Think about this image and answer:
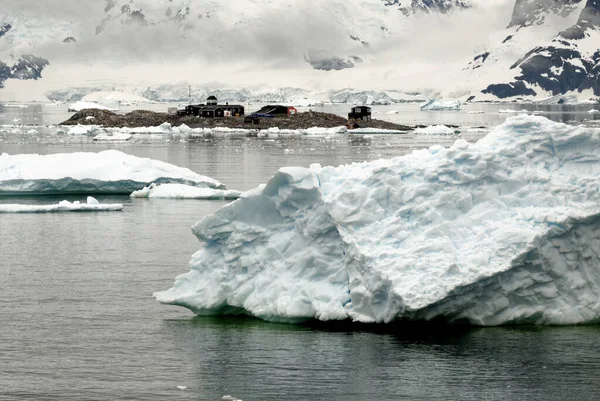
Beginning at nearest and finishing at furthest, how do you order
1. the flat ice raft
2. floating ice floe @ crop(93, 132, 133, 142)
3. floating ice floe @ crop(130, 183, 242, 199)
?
the flat ice raft
floating ice floe @ crop(130, 183, 242, 199)
floating ice floe @ crop(93, 132, 133, 142)

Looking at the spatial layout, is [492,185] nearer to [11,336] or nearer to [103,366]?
[103,366]

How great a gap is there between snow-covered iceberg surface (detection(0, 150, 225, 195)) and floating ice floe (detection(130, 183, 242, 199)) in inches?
40.7

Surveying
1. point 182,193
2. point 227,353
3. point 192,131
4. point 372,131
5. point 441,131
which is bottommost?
point 227,353

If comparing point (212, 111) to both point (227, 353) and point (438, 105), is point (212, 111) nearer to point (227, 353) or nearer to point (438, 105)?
point (438, 105)

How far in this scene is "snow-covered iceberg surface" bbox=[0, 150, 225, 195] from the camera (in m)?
36.5

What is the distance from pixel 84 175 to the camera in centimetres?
3691

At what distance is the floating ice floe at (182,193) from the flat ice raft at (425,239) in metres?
18.4

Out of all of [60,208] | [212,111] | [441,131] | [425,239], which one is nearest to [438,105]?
[212,111]

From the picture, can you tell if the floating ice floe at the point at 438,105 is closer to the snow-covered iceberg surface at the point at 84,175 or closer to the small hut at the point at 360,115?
the small hut at the point at 360,115

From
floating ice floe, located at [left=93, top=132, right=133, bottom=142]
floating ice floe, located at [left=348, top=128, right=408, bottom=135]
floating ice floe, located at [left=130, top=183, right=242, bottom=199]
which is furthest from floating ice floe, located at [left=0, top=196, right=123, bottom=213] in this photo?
floating ice floe, located at [left=348, top=128, right=408, bottom=135]

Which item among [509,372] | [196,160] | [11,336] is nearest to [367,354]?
[509,372]

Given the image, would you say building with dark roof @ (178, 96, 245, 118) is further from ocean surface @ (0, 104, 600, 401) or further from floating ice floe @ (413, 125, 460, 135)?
ocean surface @ (0, 104, 600, 401)

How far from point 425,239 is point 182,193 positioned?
69.5 ft

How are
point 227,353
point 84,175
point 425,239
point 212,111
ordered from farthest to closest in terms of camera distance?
point 212,111
point 84,175
point 425,239
point 227,353
